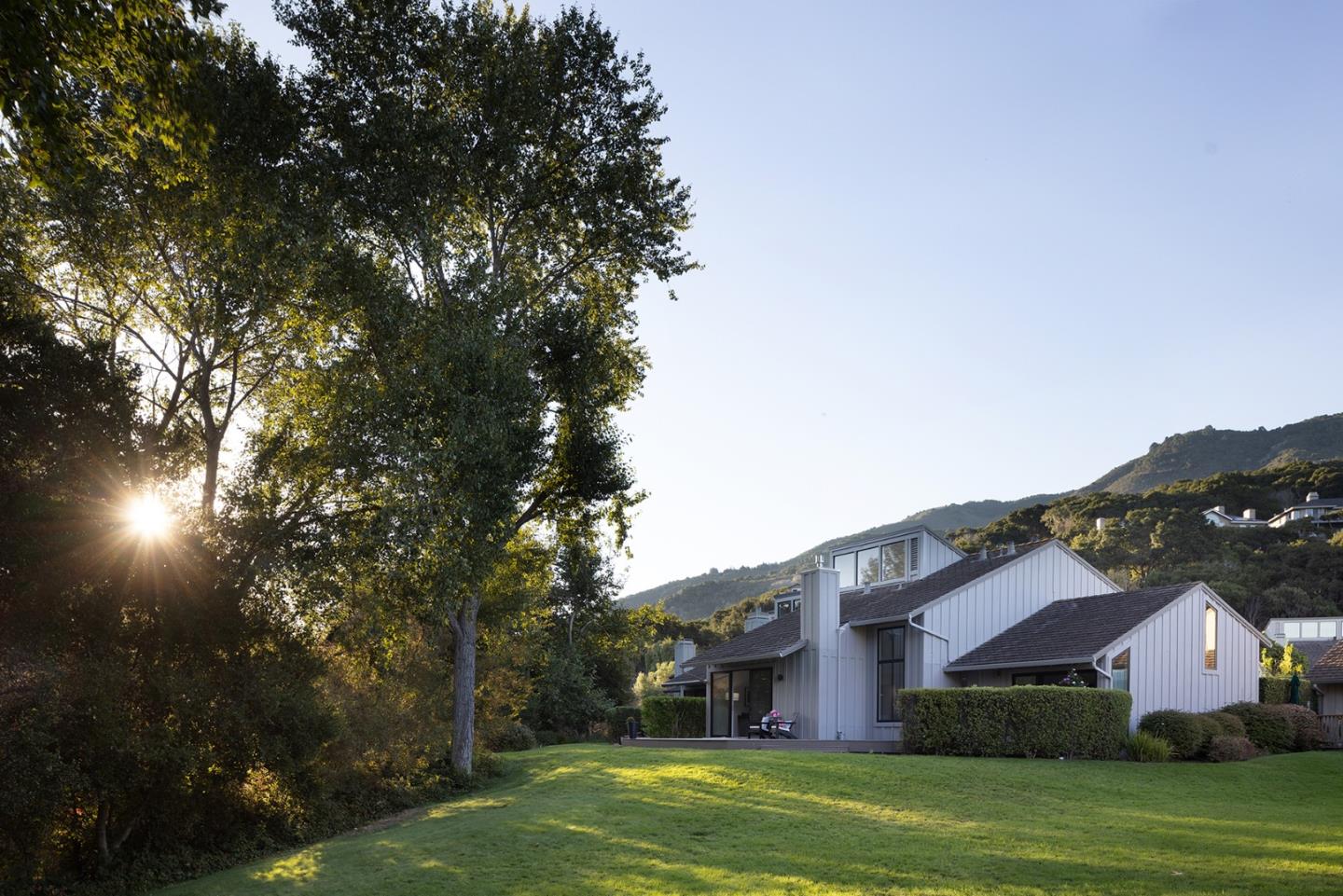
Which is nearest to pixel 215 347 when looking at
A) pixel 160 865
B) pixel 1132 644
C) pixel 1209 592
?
pixel 160 865

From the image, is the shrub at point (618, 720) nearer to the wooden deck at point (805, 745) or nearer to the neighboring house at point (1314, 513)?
the wooden deck at point (805, 745)

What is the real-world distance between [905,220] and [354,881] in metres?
17.2

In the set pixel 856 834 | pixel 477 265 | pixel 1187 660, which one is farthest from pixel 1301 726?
pixel 477 265

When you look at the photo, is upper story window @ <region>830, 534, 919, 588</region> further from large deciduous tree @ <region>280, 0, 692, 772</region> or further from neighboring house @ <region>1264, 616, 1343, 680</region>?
neighboring house @ <region>1264, 616, 1343, 680</region>

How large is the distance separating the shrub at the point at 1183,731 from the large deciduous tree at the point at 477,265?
44.8ft

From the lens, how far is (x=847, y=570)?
36.6 m

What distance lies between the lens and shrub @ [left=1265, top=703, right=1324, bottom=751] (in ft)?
87.7

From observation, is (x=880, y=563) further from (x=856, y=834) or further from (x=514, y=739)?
(x=856, y=834)

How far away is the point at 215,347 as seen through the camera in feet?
66.7

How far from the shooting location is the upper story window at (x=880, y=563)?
112 feet

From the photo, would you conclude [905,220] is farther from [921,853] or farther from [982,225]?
[921,853]

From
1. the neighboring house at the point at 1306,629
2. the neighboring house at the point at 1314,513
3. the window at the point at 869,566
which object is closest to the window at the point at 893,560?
the window at the point at 869,566

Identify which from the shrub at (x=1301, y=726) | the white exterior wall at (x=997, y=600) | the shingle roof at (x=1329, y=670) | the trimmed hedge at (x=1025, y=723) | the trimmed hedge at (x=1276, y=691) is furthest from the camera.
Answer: the shingle roof at (x=1329, y=670)

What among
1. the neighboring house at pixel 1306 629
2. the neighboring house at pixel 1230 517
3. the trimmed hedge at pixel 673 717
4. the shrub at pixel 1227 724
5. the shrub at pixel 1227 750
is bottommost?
the trimmed hedge at pixel 673 717
